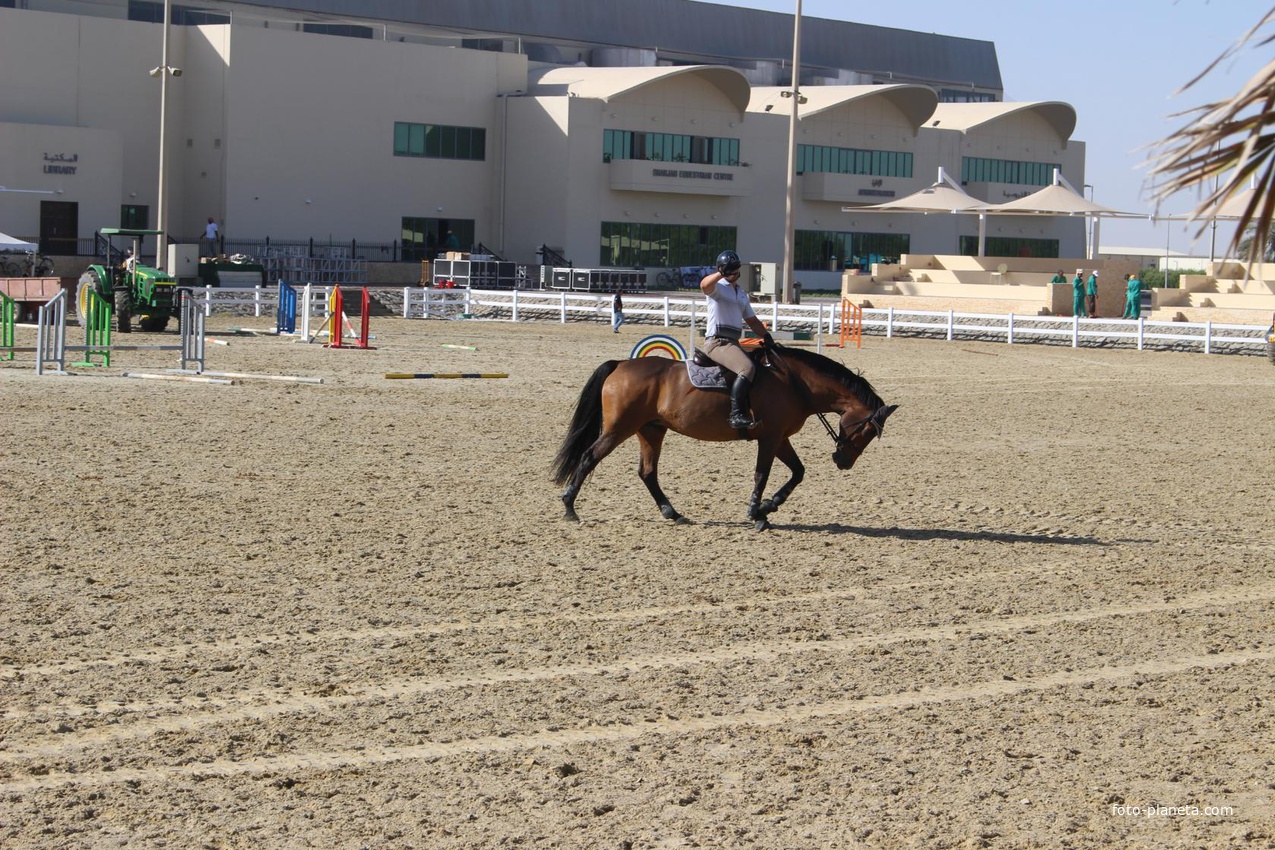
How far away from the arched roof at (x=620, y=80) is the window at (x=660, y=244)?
213 inches

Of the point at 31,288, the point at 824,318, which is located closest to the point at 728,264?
the point at 31,288

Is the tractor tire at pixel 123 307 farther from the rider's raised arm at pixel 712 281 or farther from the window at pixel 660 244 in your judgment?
the window at pixel 660 244

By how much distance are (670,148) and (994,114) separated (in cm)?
1992

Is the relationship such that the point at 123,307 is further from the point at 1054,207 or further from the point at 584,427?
the point at 1054,207

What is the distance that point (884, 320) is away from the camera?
4109cm

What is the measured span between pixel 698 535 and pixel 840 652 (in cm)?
359

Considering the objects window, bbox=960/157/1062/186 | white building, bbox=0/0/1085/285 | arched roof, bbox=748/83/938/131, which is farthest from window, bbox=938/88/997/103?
arched roof, bbox=748/83/938/131

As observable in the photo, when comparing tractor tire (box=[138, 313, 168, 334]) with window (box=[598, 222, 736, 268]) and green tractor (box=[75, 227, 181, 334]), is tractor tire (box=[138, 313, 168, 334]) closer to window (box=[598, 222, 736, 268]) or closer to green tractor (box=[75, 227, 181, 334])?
green tractor (box=[75, 227, 181, 334])

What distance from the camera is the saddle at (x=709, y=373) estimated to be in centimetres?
1220

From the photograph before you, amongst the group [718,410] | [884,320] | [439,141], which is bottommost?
[718,410]

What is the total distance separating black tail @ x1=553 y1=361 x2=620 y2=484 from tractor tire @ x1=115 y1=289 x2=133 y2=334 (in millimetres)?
22566

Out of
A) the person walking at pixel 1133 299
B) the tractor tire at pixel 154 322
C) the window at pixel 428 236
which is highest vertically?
the window at pixel 428 236

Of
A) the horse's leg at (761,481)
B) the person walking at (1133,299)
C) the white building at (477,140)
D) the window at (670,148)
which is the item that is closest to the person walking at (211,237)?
the white building at (477,140)

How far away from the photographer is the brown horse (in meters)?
12.3
